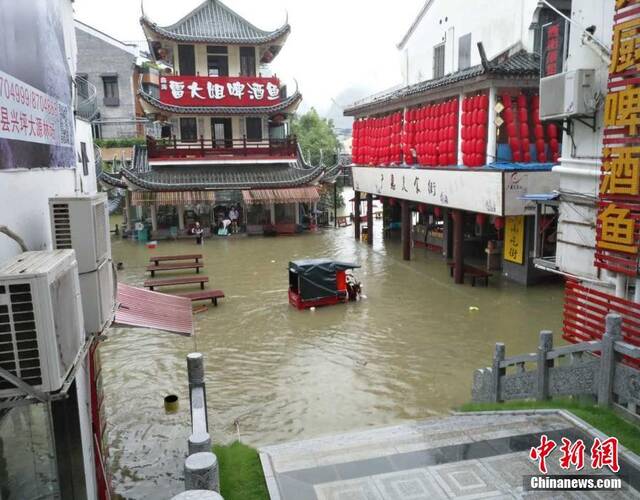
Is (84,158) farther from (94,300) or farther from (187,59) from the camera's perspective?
(187,59)

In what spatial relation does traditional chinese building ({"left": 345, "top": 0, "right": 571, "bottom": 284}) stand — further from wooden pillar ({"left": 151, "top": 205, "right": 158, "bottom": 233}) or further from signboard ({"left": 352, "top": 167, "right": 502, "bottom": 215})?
wooden pillar ({"left": 151, "top": 205, "right": 158, "bottom": 233})

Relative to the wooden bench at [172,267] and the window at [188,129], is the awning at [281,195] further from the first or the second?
the wooden bench at [172,267]

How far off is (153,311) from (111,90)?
1639 inches

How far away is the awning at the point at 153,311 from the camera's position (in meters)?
7.06

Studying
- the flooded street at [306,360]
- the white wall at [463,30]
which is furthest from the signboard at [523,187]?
the white wall at [463,30]

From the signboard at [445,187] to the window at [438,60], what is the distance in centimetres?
425

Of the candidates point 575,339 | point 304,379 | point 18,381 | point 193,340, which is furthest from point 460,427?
point 193,340

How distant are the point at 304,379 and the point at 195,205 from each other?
73.3ft

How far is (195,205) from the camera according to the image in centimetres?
3159

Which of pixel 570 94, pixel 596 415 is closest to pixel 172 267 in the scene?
pixel 570 94

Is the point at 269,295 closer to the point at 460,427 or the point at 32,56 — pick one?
the point at 460,427

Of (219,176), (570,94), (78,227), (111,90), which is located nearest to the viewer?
(78,227)

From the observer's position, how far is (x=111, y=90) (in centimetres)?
4434

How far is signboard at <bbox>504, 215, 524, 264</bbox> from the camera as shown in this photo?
17691 millimetres
